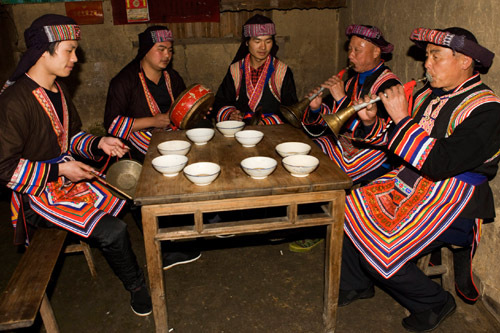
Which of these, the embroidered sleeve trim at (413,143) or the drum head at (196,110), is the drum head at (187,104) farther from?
the embroidered sleeve trim at (413,143)

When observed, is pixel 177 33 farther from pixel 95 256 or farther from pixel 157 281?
pixel 157 281

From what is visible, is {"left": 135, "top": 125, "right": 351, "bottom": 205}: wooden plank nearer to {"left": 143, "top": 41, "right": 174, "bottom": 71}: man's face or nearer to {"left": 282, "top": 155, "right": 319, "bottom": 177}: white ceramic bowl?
{"left": 282, "top": 155, "right": 319, "bottom": 177}: white ceramic bowl

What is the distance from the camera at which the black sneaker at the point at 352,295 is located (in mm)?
3234

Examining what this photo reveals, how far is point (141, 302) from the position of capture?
3.22m

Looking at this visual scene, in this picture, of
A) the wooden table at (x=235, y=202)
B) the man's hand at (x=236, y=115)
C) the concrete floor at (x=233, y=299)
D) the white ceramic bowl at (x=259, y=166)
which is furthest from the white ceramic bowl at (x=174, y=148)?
the man's hand at (x=236, y=115)

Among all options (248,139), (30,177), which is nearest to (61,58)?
(30,177)

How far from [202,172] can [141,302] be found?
1421 mm

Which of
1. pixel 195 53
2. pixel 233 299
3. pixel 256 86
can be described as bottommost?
pixel 233 299

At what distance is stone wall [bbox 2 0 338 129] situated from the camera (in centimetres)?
636

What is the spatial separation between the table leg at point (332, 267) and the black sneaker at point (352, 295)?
1.12 ft

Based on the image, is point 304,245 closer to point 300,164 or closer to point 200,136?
point 300,164

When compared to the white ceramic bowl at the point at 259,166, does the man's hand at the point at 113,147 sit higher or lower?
lower

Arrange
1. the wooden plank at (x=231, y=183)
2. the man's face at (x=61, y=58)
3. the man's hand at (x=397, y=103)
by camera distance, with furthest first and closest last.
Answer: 1. the man's face at (x=61, y=58)
2. the man's hand at (x=397, y=103)
3. the wooden plank at (x=231, y=183)

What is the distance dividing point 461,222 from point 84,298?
10.6 ft
